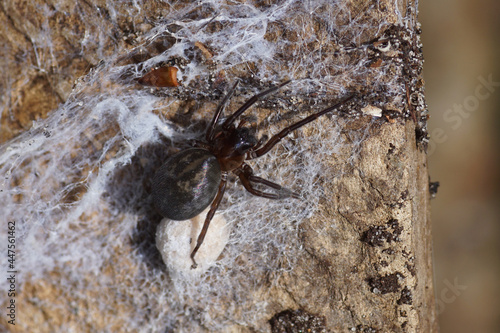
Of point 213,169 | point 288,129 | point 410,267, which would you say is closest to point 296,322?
point 410,267

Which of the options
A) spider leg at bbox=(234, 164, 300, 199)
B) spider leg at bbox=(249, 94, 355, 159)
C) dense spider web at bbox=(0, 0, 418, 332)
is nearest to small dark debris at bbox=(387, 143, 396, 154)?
dense spider web at bbox=(0, 0, 418, 332)

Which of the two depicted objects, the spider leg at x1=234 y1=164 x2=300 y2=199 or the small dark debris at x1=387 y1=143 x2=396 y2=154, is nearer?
the small dark debris at x1=387 y1=143 x2=396 y2=154

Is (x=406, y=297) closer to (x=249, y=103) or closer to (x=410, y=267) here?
(x=410, y=267)

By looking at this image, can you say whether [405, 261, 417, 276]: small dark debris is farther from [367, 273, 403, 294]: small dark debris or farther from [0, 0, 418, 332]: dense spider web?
[0, 0, 418, 332]: dense spider web

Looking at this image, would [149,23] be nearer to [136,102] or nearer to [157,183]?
[136,102]

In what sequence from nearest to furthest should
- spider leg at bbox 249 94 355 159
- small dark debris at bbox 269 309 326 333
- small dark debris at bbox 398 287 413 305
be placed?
spider leg at bbox 249 94 355 159, small dark debris at bbox 398 287 413 305, small dark debris at bbox 269 309 326 333

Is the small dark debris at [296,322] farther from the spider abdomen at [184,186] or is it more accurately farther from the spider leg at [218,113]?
the spider leg at [218,113]

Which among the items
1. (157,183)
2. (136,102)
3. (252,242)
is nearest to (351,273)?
(252,242)
